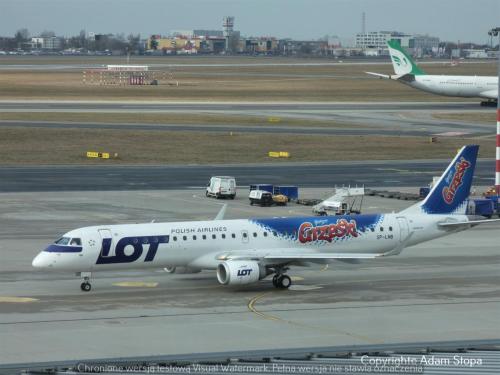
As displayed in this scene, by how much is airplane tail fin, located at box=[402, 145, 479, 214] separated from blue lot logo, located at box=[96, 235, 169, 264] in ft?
45.4

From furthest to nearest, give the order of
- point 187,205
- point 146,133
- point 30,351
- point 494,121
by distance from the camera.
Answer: point 494,121, point 146,133, point 187,205, point 30,351

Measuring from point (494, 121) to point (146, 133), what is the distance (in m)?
48.6

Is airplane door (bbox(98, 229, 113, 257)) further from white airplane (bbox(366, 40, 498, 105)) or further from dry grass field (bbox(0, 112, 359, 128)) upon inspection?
white airplane (bbox(366, 40, 498, 105))

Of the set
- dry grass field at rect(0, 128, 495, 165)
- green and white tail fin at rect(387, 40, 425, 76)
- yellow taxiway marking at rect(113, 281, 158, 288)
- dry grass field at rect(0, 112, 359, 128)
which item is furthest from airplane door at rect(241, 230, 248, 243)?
green and white tail fin at rect(387, 40, 425, 76)

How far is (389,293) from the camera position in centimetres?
4838

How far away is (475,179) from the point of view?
93.7 meters

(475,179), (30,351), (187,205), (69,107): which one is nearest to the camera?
(30,351)

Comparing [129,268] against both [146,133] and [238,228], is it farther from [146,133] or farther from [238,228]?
[146,133]

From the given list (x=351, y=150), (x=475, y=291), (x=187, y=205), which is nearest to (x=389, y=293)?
(x=475, y=291)

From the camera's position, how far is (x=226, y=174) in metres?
97.1

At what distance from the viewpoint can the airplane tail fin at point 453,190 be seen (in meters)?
53.8

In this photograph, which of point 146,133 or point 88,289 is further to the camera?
point 146,133

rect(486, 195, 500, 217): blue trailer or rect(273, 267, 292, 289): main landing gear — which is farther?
rect(486, 195, 500, 217): blue trailer

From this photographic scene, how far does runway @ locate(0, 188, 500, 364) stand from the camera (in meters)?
38.1
